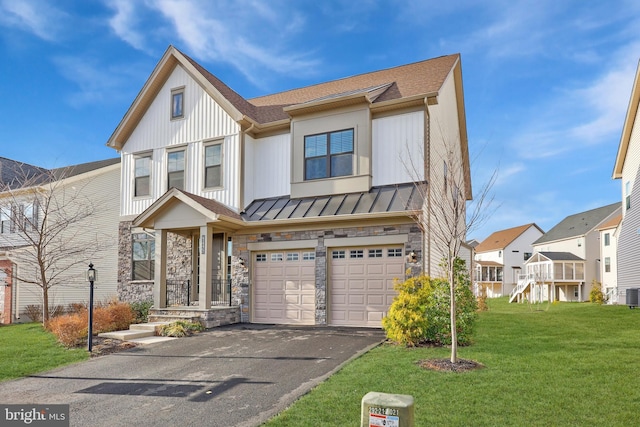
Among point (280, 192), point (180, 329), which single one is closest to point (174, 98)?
point (280, 192)

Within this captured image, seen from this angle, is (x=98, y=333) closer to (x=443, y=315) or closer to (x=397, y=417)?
(x=443, y=315)

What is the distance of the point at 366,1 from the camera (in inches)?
508

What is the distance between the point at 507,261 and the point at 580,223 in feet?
36.1

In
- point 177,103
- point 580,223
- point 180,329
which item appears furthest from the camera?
point 580,223

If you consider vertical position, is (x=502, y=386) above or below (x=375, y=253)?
below

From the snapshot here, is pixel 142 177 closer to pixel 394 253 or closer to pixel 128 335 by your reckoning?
pixel 128 335

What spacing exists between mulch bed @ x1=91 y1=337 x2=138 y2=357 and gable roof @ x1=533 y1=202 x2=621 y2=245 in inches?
1493

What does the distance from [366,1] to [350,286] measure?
27.8 ft

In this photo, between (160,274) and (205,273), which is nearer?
(205,273)

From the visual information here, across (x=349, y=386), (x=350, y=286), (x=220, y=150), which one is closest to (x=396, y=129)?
(x=350, y=286)

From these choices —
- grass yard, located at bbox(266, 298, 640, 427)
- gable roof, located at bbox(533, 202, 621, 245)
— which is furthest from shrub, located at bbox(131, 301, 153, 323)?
gable roof, located at bbox(533, 202, 621, 245)

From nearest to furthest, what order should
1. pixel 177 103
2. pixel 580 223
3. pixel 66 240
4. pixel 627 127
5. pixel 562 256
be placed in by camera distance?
1. pixel 177 103
2. pixel 66 240
3. pixel 627 127
4. pixel 562 256
5. pixel 580 223

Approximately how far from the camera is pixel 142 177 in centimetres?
1691

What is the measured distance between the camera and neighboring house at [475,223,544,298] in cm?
4803
